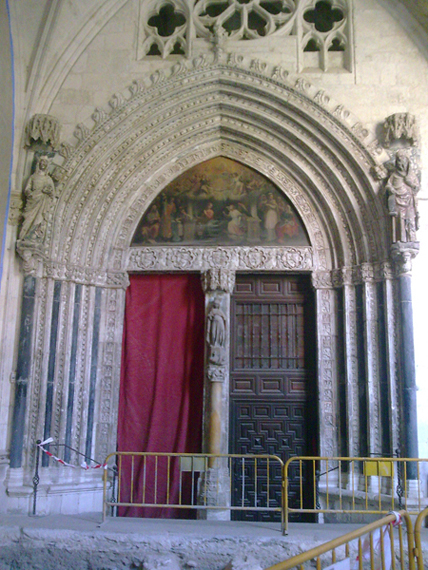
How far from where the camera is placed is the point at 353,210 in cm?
839

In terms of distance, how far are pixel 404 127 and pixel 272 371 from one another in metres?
4.03

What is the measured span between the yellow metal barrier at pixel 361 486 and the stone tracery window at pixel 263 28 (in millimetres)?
5822

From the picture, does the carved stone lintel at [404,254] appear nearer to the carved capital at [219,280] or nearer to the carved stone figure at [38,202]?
the carved capital at [219,280]

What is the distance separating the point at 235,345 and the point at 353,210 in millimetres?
2707

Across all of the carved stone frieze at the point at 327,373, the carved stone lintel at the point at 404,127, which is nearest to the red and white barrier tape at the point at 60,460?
the carved stone frieze at the point at 327,373

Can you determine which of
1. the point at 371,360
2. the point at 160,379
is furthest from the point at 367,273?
the point at 160,379

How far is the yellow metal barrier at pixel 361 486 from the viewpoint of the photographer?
6727mm

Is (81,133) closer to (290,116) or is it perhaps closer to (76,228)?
(76,228)

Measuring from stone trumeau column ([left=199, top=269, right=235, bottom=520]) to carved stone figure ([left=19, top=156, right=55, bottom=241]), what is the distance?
2.50 metres

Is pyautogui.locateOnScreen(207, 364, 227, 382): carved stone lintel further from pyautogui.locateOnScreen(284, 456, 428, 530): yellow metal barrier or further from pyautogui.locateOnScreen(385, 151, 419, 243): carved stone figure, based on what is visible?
pyautogui.locateOnScreen(385, 151, 419, 243): carved stone figure

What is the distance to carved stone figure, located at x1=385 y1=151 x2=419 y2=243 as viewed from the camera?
25.0 ft

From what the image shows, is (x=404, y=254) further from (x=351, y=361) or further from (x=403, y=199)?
(x=351, y=361)

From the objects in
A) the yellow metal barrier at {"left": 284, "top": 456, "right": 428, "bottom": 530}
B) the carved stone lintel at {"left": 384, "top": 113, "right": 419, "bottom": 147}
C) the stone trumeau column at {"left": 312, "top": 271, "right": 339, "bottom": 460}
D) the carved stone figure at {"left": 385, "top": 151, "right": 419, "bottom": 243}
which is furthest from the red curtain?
the carved stone lintel at {"left": 384, "top": 113, "right": 419, "bottom": 147}

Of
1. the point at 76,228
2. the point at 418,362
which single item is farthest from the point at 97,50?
the point at 418,362
